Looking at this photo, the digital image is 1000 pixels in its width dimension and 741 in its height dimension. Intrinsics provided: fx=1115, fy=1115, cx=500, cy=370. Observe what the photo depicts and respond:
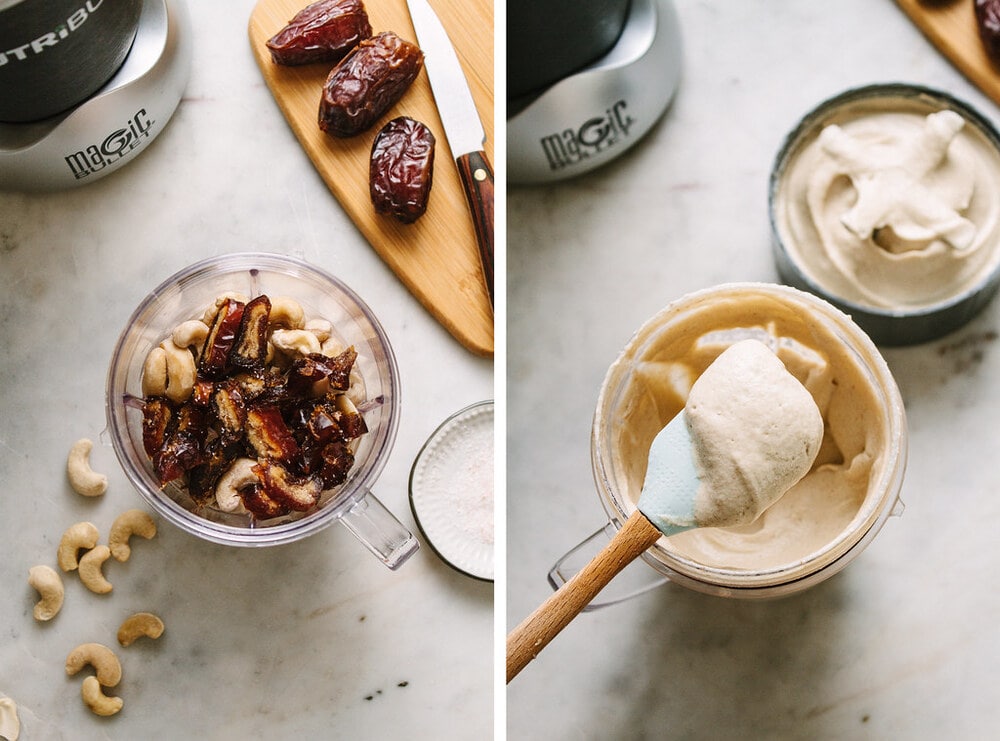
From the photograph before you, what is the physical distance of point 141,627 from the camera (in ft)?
3.66

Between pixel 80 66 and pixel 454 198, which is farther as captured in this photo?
pixel 454 198

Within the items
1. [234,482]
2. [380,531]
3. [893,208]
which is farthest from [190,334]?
[893,208]

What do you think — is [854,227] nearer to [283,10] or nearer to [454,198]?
[454,198]

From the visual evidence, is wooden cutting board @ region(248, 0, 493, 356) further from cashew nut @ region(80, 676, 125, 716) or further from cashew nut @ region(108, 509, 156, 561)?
cashew nut @ region(80, 676, 125, 716)

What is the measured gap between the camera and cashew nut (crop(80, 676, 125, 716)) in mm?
1108

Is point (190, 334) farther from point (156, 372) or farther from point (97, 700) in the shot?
point (97, 700)

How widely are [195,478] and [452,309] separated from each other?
30 centimetres

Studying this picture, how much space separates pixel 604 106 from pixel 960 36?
1.25 ft

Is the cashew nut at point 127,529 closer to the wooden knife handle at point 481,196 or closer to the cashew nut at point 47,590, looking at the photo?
the cashew nut at point 47,590

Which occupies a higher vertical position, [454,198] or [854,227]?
[454,198]

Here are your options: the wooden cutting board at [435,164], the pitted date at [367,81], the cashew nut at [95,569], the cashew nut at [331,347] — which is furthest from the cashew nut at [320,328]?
the cashew nut at [95,569]

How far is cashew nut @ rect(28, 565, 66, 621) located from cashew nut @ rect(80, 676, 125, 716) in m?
0.08

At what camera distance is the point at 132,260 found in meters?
1.16

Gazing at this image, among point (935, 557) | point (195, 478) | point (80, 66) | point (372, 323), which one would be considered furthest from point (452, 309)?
point (935, 557)
